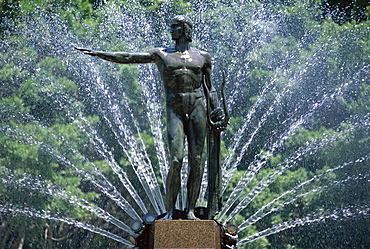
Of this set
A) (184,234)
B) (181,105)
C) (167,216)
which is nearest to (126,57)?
(181,105)

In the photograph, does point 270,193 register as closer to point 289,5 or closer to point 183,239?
point 289,5

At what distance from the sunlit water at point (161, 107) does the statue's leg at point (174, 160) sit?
10277mm

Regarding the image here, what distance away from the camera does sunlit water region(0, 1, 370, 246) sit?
18.3 metres

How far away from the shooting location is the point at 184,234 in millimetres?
7109

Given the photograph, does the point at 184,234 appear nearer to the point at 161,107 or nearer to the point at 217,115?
the point at 217,115

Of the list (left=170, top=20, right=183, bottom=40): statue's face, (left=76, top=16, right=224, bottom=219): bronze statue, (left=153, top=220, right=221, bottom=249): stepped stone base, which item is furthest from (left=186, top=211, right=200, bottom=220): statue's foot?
(left=170, top=20, right=183, bottom=40): statue's face

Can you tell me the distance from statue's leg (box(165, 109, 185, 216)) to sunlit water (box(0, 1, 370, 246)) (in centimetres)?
1028

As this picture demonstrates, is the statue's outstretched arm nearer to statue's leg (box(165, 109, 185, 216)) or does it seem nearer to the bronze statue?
the bronze statue

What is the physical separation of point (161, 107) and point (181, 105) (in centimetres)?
1194

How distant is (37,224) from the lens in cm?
1870

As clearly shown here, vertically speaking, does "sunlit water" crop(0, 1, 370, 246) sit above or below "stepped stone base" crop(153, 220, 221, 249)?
above

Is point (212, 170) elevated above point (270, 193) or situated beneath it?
situated beneath

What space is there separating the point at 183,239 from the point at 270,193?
1088cm

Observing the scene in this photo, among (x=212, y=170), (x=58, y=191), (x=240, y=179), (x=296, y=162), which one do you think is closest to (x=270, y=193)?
(x=240, y=179)
